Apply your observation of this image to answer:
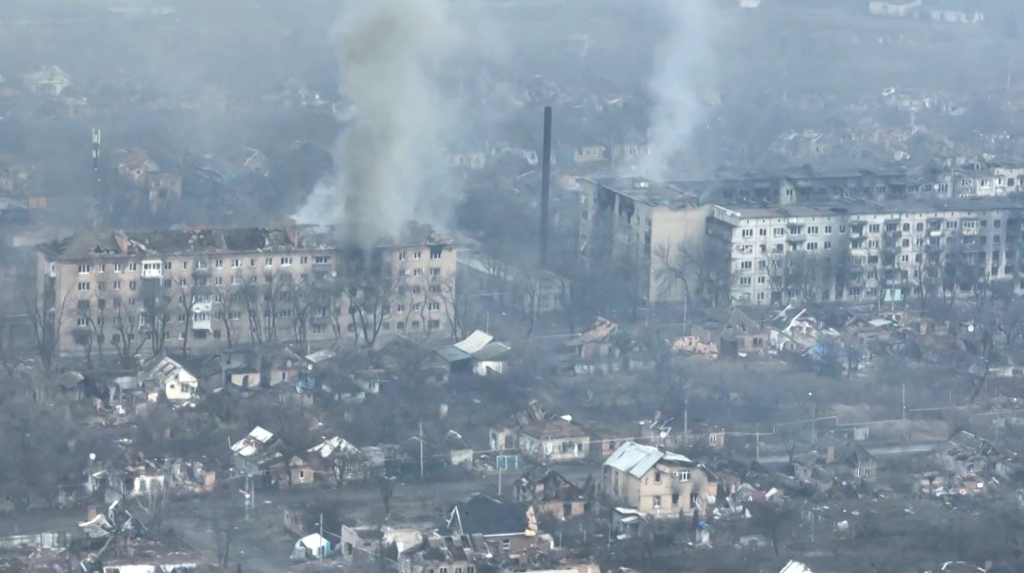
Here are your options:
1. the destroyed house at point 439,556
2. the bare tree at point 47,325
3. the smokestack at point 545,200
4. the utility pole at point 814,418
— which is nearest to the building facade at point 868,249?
the smokestack at point 545,200

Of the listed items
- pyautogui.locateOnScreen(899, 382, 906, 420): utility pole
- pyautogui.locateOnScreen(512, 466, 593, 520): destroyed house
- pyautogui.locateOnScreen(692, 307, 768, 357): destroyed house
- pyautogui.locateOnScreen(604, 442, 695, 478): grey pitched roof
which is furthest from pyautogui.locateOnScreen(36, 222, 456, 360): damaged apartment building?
pyautogui.locateOnScreen(512, 466, 593, 520): destroyed house

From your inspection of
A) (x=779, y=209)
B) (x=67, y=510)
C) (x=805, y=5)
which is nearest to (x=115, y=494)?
(x=67, y=510)

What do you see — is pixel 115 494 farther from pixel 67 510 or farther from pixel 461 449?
pixel 461 449

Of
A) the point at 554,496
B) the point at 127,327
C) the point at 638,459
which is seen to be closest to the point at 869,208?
the point at 127,327

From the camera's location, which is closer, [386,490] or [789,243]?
[386,490]

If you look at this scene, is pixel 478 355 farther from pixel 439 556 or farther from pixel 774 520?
pixel 439 556

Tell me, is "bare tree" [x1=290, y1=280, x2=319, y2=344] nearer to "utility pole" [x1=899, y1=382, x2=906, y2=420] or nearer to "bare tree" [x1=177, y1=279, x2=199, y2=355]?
"bare tree" [x1=177, y1=279, x2=199, y2=355]

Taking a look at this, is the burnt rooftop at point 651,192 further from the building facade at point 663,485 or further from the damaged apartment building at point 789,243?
the building facade at point 663,485
